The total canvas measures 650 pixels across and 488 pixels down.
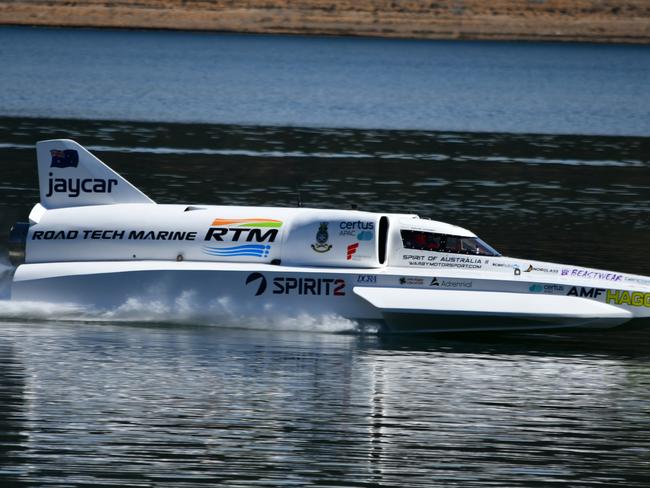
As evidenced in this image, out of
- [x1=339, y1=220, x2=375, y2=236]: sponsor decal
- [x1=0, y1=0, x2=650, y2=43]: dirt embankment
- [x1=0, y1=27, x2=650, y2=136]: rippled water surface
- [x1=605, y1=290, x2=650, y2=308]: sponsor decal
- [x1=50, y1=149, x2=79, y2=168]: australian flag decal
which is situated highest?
[x1=0, y1=0, x2=650, y2=43]: dirt embankment

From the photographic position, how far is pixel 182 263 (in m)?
23.8

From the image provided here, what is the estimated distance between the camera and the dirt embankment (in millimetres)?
163875

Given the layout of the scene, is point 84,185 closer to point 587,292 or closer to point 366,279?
point 366,279

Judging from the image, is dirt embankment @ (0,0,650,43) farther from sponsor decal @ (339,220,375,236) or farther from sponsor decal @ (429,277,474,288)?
sponsor decal @ (429,277,474,288)

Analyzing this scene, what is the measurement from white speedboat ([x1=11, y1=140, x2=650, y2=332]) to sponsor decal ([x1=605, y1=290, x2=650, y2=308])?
0.02 metres

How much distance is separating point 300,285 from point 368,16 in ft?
504

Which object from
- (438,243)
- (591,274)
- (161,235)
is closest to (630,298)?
(591,274)

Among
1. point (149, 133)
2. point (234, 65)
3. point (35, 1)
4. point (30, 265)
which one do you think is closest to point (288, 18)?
point (35, 1)

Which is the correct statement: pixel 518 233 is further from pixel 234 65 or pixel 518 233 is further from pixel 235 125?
pixel 234 65

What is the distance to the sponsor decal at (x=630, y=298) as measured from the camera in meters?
22.5

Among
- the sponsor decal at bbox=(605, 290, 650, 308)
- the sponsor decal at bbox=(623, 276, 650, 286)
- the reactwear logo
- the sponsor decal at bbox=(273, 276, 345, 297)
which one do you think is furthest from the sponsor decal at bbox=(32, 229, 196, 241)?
the sponsor decal at bbox=(623, 276, 650, 286)

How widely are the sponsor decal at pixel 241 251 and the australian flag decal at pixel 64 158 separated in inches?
129

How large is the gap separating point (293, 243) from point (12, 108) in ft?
168

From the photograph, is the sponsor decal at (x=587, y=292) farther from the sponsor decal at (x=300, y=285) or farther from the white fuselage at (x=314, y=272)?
the sponsor decal at (x=300, y=285)
